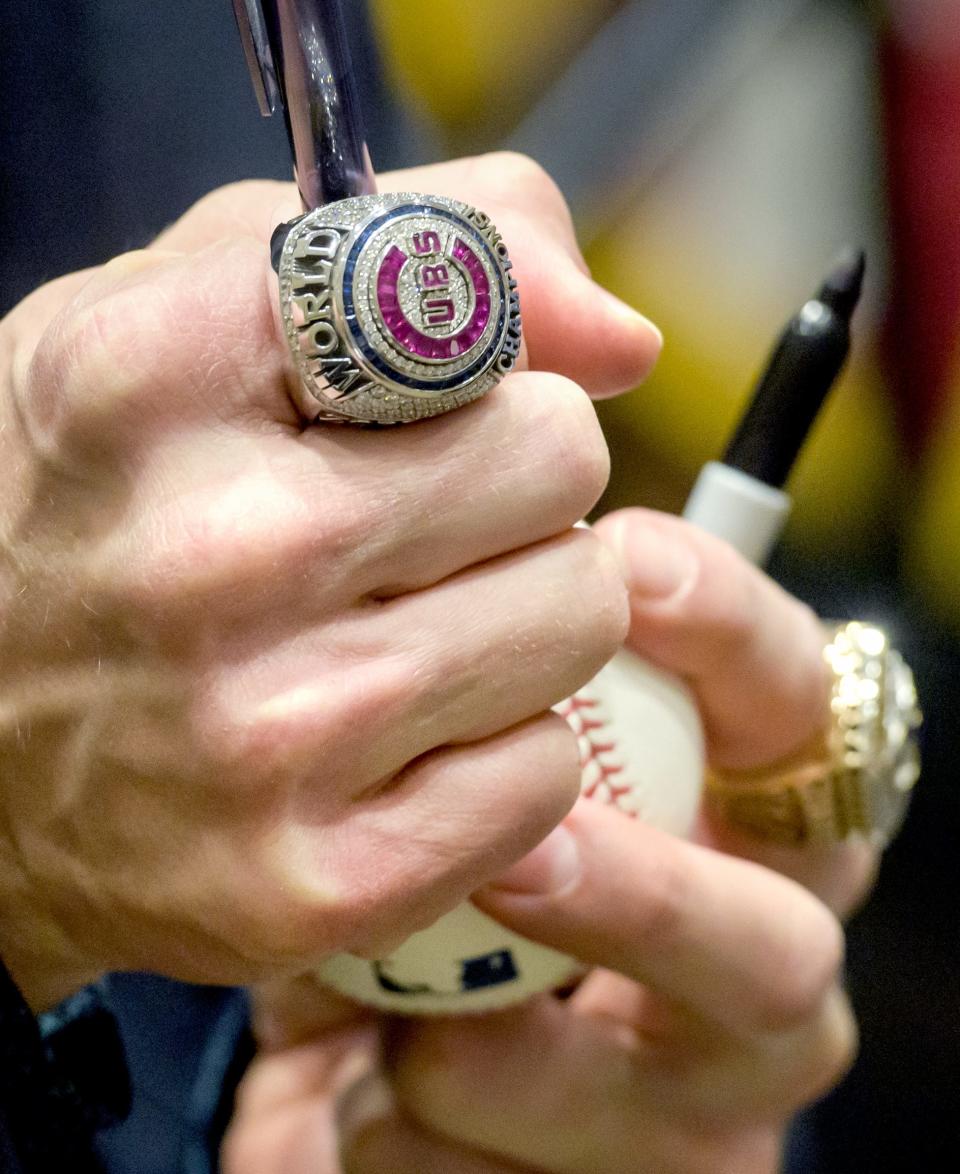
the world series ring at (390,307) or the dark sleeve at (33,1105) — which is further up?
the world series ring at (390,307)

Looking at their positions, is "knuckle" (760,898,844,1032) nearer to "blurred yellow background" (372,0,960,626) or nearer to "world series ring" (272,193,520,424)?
"world series ring" (272,193,520,424)

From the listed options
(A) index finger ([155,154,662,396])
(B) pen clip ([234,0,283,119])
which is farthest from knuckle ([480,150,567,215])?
(B) pen clip ([234,0,283,119])

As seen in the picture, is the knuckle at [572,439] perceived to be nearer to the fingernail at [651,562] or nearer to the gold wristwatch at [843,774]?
the fingernail at [651,562]

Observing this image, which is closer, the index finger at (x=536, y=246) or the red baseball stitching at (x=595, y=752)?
the index finger at (x=536, y=246)

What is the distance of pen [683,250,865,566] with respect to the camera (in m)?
0.60

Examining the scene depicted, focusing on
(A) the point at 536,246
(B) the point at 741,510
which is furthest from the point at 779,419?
(A) the point at 536,246

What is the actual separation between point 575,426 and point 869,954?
3.46ft

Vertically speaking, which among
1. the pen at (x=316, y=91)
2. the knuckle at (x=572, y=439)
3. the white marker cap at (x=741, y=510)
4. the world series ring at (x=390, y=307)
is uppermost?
the pen at (x=316, y=91)

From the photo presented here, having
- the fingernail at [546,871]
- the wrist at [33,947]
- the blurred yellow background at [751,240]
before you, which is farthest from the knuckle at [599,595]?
the blurred yellow background at [751,240]

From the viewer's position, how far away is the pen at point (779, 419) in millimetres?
597

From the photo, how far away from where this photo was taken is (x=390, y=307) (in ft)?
0.96

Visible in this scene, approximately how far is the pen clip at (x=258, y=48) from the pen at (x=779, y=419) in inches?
14.0

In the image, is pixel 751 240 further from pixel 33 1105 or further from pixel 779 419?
pixel 33 1105

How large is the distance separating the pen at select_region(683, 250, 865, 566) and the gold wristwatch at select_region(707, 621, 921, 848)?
0.12m
